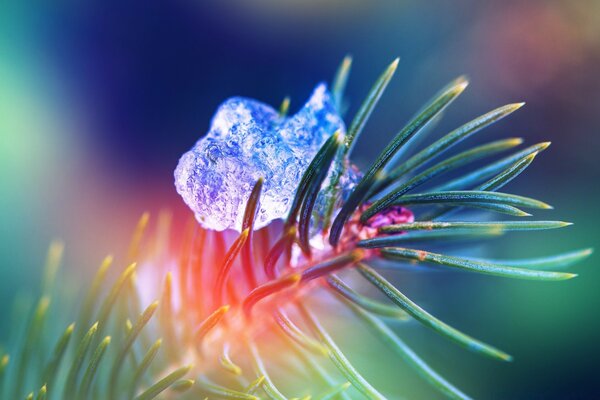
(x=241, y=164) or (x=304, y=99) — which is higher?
(x=304, y=99)

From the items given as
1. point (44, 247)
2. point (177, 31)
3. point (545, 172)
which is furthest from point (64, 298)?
point (545, 172)

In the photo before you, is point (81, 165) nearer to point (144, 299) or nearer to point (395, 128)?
point (144, 299)

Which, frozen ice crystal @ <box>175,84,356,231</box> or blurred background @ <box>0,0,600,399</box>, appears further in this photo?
blurred background @ <box>0,0,600,399</box>

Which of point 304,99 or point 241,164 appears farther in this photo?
point 304,99

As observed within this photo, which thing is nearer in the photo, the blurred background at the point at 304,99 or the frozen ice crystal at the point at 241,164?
the frozen ice crystal at the point at 241,164
